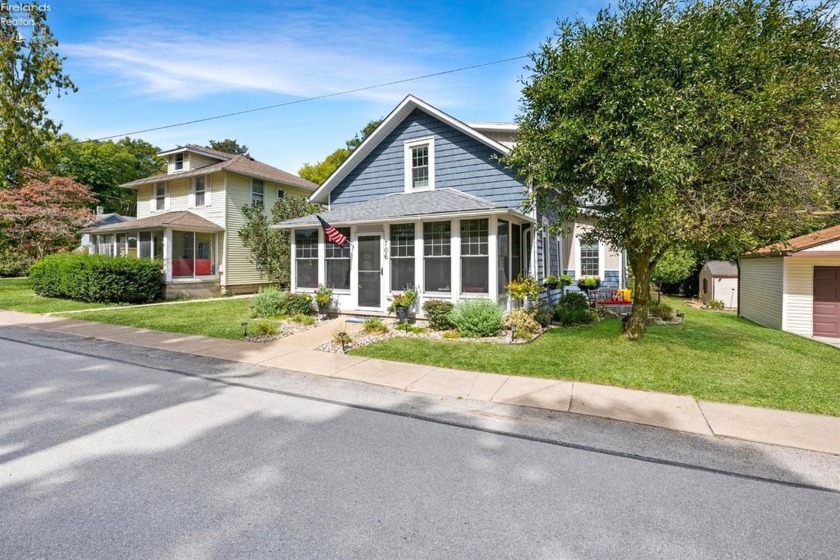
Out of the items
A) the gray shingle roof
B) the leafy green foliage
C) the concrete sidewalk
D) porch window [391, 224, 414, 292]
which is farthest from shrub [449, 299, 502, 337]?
the leafy green foliage

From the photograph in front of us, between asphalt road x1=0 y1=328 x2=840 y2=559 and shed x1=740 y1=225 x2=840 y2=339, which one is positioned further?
shed x1=740 y1=225 x2=840 y2=339

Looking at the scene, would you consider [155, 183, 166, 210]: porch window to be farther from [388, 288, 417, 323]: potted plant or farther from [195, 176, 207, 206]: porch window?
[388, 288, 417, 323]: potted plant

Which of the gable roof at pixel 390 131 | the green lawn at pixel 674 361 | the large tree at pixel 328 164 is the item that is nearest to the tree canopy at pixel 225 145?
the large tree at pixel 328 164

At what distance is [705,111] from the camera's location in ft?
21.5

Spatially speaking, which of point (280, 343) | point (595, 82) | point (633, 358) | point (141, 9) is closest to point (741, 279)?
point (633, 358)

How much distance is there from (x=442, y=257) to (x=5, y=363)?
8741 mm

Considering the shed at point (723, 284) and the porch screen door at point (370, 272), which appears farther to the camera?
the shed at point (723, 284)

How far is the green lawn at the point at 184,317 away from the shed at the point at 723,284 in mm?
20576

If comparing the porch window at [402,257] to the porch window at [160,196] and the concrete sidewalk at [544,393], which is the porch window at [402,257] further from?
the porch window at [160,196]

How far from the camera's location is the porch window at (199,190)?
19.7m

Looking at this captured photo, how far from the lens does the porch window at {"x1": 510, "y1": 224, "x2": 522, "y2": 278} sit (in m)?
10.7

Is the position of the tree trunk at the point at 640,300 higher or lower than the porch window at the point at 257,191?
lower

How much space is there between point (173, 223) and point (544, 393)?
1779 cm

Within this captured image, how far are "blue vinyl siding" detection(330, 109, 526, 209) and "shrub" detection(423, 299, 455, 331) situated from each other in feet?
11.0
